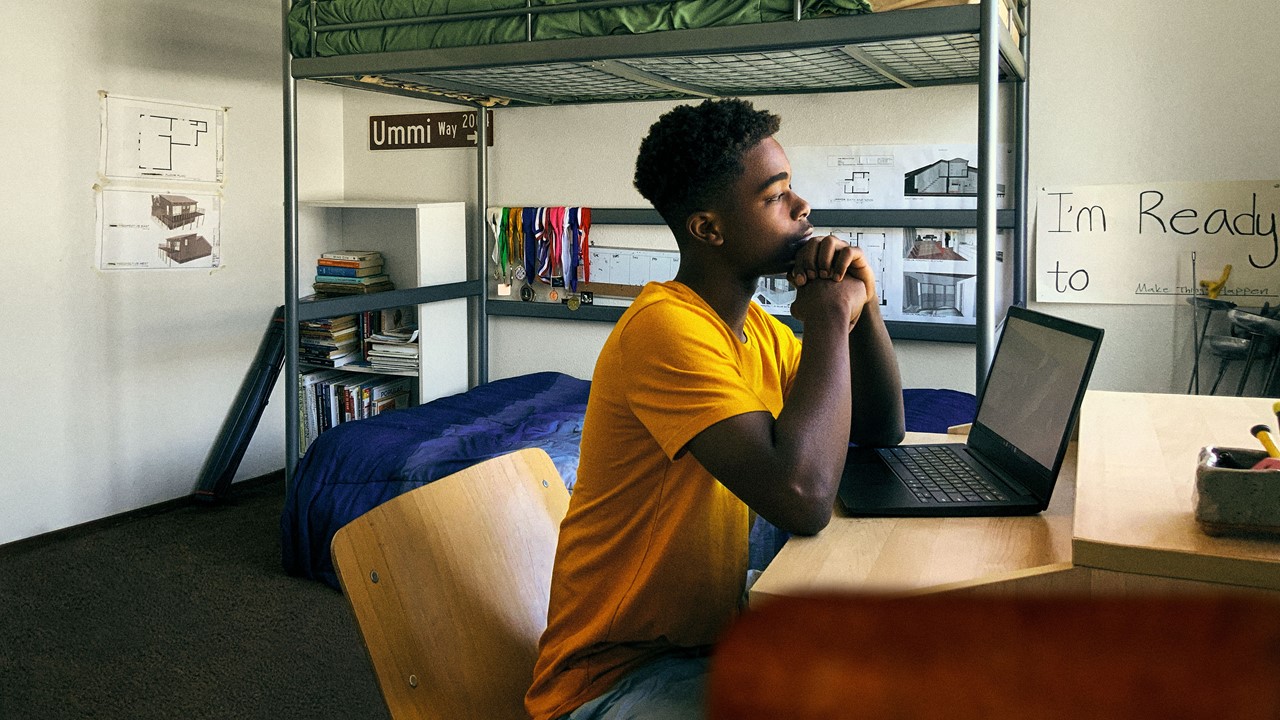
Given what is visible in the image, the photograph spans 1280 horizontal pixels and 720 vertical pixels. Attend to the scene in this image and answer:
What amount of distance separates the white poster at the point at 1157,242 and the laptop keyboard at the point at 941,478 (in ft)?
6.40

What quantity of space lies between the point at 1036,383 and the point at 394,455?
2.08 metres

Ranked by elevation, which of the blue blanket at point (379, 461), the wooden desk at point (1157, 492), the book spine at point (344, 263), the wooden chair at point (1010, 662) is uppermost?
the book spine at point (344, 263)

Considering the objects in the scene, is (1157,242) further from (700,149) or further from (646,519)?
(646,519)

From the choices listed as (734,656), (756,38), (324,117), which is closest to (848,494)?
(734,656)

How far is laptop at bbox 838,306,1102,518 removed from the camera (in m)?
1.22

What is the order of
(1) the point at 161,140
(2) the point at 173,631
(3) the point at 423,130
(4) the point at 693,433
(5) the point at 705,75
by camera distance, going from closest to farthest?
(4) the point at 693,433, (2) the point at 173,631, (5) the point at 705,75, (1) the point at 161,140, (3) the point at 423,130

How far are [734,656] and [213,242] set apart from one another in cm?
404

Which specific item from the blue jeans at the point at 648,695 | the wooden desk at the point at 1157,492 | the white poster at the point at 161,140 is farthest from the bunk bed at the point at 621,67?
the blue jeans at the point at 648,695

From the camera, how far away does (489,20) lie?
9.26 feet

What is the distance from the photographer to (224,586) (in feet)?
9.93

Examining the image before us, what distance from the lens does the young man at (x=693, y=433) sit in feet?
3.77

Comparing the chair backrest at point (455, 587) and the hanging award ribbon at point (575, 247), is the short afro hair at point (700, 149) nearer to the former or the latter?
the chair backrest at point (455, 587)

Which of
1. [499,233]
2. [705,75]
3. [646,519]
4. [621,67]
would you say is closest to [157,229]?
[499,233]

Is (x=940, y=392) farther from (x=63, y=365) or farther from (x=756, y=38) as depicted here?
(x=63, y=365)
